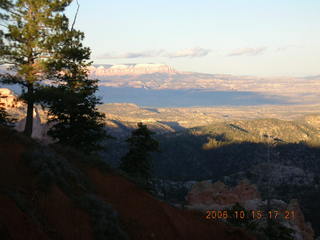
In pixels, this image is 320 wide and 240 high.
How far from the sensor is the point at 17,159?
19.7m

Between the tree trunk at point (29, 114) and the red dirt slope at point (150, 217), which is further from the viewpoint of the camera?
the tree trunk at point (29, 114)

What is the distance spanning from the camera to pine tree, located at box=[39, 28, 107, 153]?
33.0m

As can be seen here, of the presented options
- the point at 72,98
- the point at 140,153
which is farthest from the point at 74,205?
the point at 140,153

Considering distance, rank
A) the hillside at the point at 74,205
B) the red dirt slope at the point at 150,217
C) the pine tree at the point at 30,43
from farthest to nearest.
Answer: the pine tree at the point at 30,43, the red dirt slope at the point at 150,217, the hillside at the point at 74,205

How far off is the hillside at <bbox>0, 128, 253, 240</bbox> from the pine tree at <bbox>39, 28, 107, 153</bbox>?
886 centimetres

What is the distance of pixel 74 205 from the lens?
17.7 meters

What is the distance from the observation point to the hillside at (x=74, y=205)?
14.7 meters

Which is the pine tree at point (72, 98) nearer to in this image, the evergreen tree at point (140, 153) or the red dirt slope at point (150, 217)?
the evergreen tree at point (140, 153)

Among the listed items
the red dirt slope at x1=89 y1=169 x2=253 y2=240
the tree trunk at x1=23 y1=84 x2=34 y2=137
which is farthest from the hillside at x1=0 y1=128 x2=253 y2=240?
the tree trunk at x1=23 y1=84 x2=34 y2=137

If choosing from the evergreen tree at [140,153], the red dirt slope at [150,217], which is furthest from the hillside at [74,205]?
the evergreen tree at [140,153]

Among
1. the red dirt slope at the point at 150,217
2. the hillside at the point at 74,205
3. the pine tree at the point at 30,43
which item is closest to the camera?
the hillside at the point at 74,205

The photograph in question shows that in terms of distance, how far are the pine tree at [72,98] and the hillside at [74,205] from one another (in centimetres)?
886

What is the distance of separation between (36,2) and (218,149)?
160 m

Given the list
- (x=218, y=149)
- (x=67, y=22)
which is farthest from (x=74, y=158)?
(x=218, y=149)
